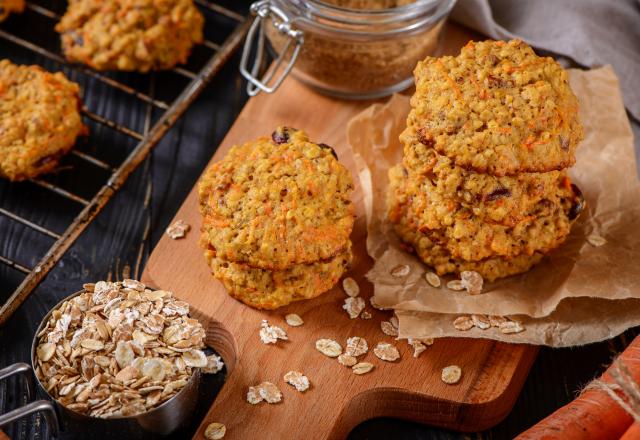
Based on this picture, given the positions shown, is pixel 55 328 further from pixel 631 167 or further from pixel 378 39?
pixel 631 167

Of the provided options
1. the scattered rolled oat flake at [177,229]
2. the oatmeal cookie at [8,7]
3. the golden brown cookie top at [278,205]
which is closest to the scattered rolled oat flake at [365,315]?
the golden brown cookie top at [278,205]

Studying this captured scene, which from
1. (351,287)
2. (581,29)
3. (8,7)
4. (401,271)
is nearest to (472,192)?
(401,271)

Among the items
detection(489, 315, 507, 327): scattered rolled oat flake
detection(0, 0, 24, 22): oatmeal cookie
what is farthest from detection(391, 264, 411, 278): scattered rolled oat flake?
detection(0, 0, 24, 22): oatmeal cookie

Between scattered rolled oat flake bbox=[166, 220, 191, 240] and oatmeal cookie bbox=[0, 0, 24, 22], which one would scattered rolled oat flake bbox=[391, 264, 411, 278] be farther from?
oatmeal cookie bbox=[0, 0, 24, 22]

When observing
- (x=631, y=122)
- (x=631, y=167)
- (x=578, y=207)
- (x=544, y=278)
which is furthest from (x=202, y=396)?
(x=631, y=122)

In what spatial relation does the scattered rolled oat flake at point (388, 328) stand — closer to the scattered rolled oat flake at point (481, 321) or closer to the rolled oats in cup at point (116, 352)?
the scattered rolled oat flake at point (481, 321)

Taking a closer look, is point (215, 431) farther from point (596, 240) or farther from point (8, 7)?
point (8, 7)
